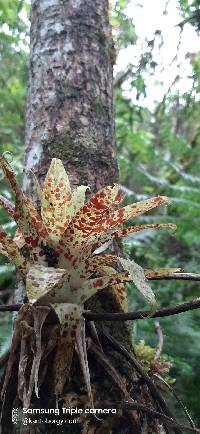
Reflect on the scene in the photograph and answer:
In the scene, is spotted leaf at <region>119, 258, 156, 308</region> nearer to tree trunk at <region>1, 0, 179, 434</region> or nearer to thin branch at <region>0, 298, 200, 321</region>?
thin branch at <region>0, 298, 200, 321</region>

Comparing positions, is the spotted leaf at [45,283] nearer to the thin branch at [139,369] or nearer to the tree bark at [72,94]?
the thin branch at [139,369]

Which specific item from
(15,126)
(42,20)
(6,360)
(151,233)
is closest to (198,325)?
(151,233)

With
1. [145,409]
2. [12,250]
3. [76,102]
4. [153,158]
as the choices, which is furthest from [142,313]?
[153,158]

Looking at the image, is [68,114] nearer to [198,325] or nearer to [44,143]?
[44,143]

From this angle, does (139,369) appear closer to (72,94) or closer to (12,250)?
(12,250)

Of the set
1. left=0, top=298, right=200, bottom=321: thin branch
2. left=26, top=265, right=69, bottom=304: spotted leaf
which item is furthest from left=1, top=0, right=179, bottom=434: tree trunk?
left=26, top=265, right=69, bottom=304: spotted leaf
